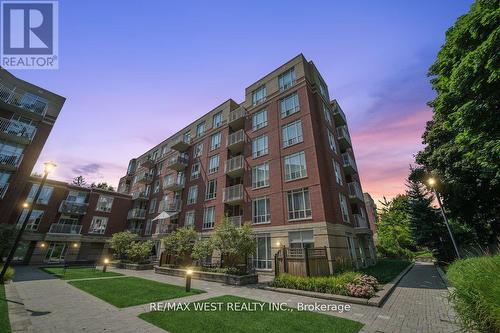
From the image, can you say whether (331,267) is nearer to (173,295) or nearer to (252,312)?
(252,312)

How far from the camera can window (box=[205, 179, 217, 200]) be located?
2550cm

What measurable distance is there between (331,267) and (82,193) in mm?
37157

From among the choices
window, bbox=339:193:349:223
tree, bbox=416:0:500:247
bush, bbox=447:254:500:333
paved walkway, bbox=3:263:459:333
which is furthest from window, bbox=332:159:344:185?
bush, bbox=447:254:500:333

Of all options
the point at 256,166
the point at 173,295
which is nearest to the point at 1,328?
the point at 173,295

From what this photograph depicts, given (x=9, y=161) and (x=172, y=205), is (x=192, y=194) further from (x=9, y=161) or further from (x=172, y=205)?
(x=9, y=161)

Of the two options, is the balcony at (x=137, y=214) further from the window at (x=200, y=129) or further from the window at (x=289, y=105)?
the window at (x=289, y=105)

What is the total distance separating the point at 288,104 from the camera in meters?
22.4

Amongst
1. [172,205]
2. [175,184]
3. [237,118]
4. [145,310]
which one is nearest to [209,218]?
[172,205]

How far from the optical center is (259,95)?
1011 inches

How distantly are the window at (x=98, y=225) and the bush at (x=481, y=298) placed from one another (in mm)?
40629

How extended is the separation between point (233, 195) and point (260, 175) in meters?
3.72

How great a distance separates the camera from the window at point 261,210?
65.1 ft

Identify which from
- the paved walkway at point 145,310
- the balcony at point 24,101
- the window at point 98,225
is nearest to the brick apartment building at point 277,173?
the paved walkway at point 145,310

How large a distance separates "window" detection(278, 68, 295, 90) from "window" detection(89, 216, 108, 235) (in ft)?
111
